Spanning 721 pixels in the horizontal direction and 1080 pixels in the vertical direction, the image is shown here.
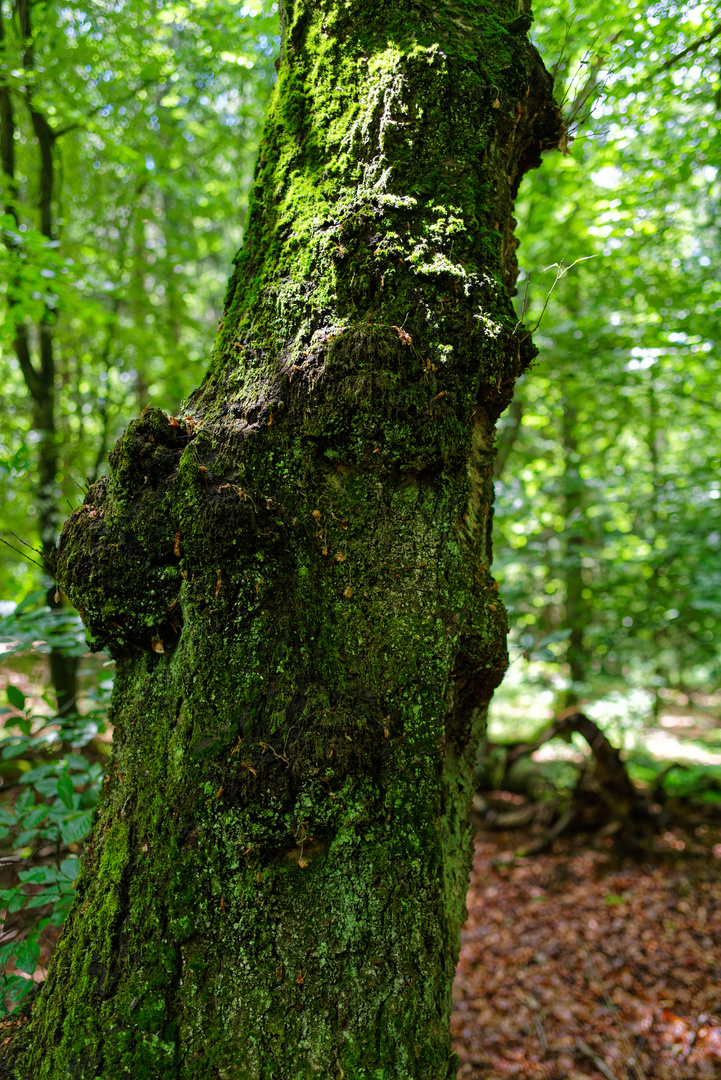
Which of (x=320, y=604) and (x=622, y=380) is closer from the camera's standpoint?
(x=320, y=604)

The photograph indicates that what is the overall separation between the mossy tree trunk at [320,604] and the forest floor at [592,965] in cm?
254

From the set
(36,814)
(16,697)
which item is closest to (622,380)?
(16,697)

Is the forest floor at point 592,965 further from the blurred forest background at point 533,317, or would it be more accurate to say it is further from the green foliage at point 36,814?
the green foliage at point 36,814

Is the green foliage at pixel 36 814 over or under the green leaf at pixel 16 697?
under

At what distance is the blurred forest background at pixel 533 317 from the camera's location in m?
3.91

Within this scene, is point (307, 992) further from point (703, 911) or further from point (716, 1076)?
point (703, 911)

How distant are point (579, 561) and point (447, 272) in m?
4.86

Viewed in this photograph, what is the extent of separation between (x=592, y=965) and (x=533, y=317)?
25.4 feet

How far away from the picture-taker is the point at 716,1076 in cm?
297

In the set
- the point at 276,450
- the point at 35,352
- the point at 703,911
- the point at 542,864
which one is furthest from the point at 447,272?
the point at 35,352

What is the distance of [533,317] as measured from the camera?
852 cm

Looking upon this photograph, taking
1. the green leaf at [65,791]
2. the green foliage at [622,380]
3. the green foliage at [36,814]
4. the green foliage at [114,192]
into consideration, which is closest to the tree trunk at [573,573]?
the green foliage at [622,380]

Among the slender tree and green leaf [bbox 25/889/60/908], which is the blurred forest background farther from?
green leaf [bbox 25/889/60/908]

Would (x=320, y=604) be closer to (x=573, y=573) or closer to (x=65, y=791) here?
(x=65, y=791)
